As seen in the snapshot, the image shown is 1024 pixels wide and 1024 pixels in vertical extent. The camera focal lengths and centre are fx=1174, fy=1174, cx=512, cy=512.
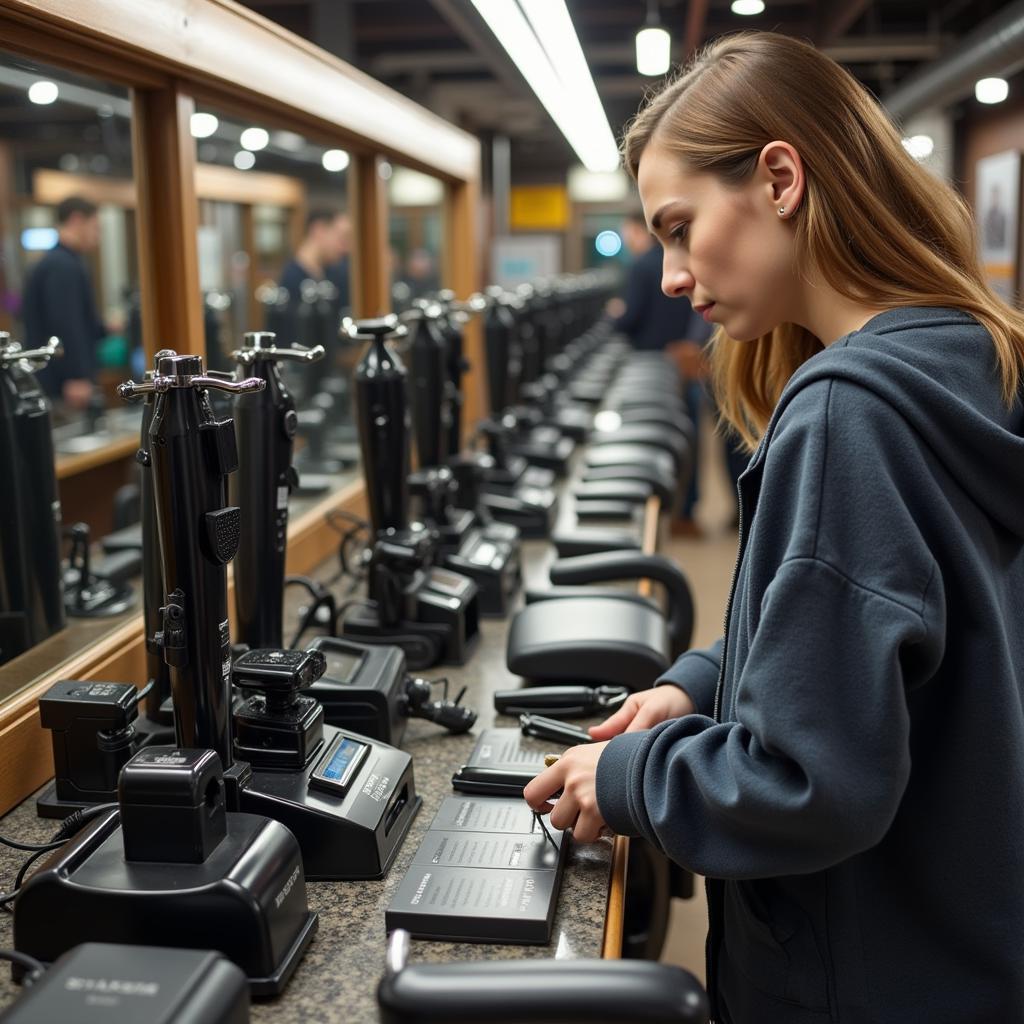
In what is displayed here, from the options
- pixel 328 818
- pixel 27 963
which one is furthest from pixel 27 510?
pixel 27 963

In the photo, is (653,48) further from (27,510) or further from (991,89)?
(27,510)

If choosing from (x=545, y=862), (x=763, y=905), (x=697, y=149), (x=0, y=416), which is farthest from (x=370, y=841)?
(x=0, y=416)

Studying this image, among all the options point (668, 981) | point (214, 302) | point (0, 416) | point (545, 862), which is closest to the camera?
point (668, 981)

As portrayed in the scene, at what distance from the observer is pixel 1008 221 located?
9.08 metres

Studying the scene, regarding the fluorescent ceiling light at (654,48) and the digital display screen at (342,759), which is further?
the fluorescent ceiling light at (654,48)

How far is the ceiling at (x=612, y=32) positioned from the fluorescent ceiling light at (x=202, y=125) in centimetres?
498

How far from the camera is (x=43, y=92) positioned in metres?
2.69

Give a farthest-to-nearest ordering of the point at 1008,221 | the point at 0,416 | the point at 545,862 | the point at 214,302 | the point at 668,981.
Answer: the point at 1008,221
the point at 214,302
the point at 0,416
the point at 545,862
the point at 668,981

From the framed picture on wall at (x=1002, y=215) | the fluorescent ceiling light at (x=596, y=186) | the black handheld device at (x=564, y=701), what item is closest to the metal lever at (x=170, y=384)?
the black handheld device at (x=564, y=701)

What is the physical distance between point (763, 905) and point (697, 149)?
2.59 feet

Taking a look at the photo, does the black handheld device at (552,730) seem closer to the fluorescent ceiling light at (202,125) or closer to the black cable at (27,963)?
the black cable at (27,963)

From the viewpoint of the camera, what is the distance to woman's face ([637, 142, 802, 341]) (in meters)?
1.19

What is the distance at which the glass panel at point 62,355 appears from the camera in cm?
194

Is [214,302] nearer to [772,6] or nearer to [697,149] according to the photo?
[697,149]
